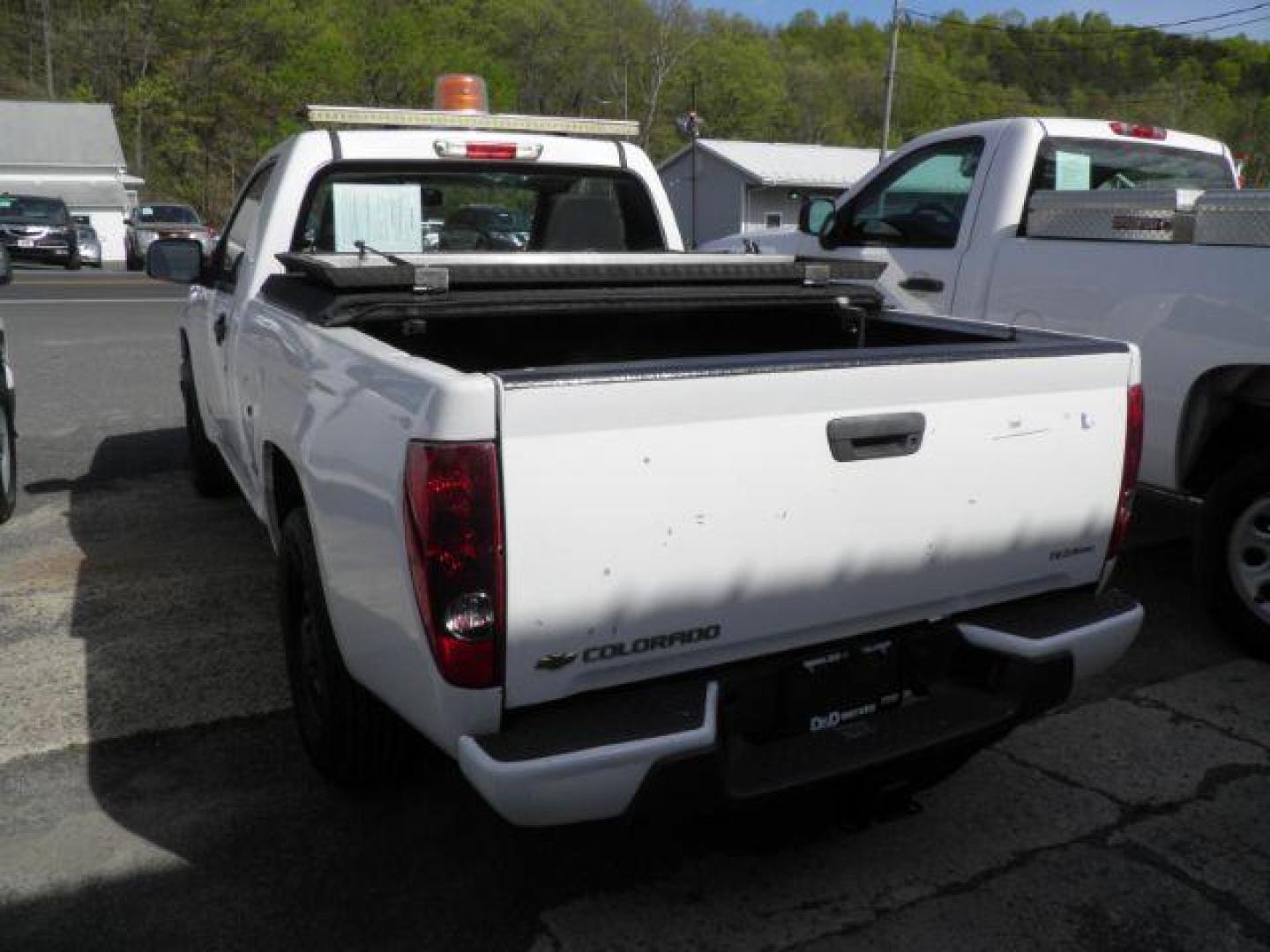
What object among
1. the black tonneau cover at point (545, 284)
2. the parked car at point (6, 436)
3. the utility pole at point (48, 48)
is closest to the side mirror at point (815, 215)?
the black tonneau cover at point (545, 284)

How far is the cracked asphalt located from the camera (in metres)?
2.60

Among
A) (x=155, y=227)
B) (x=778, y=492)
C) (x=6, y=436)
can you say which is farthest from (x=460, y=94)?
(x=155, y=227)

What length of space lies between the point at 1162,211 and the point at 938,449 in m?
2.59

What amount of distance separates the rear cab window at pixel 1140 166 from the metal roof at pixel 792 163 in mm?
44068

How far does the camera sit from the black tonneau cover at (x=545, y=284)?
3.06 metres

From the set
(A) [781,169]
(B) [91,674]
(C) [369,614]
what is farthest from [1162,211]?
(A) [781,169]

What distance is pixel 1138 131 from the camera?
600cm

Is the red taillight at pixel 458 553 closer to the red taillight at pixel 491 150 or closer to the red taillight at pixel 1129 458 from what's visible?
the red taillight at pixel 1129 458

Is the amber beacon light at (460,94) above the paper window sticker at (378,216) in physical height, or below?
above

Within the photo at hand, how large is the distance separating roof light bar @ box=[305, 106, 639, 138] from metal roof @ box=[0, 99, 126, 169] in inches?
2277

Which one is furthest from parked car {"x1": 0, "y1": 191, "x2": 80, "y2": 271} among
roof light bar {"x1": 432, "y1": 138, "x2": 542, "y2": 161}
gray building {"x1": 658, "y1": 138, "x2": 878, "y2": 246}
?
gray building {"x1": 658, "y1": 138, "x2": 878, "y2": 246}

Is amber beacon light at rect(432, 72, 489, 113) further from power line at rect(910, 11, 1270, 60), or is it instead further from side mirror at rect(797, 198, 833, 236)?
power line at rect(910, 11, 1270, 60)

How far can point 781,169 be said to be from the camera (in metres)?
50.4

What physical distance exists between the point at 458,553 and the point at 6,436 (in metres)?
4.71
